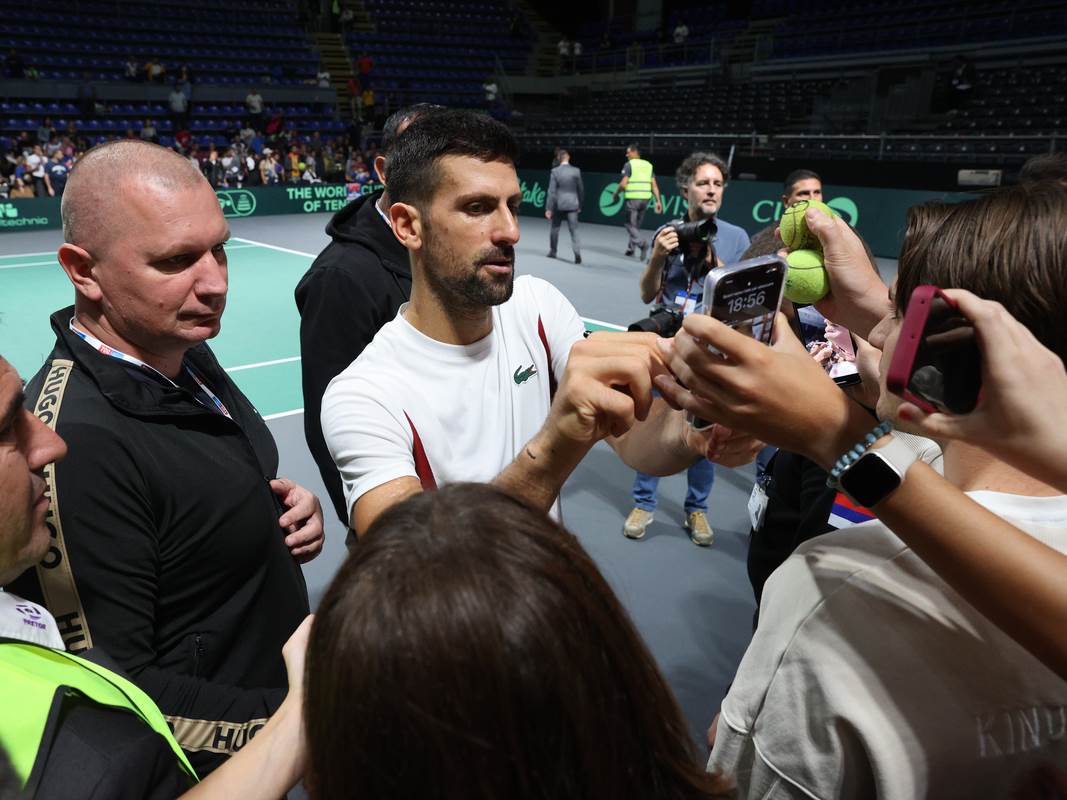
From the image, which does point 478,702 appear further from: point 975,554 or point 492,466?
point 492,466

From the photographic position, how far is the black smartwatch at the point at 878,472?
87 centimetres

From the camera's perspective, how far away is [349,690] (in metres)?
0.67

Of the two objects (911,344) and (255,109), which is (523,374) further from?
(255,109)

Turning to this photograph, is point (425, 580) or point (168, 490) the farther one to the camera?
point (168, 490)

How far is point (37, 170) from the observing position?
1570cm

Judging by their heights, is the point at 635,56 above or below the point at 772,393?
above

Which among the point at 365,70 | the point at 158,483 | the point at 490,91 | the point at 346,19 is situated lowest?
the point at 158,483

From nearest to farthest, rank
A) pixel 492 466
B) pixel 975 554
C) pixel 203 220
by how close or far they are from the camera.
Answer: pixel 975 554 → pixel 203 220 → pixel 492 466

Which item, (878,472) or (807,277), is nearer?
(878,472)

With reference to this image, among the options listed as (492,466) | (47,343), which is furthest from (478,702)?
(47,343)

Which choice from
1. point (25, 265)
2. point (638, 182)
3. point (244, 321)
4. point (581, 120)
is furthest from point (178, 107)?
point (244, 321)

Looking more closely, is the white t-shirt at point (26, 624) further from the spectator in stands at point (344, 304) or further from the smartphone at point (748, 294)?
the spectator in stands at point (344, 304)

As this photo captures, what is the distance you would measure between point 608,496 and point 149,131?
1842 cm

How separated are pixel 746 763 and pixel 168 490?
1300 mm
